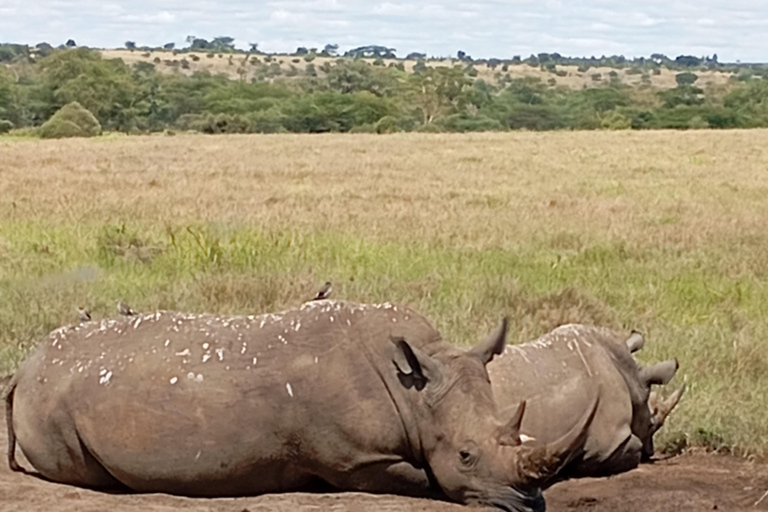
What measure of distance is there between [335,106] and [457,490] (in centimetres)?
5653

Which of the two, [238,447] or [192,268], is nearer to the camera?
[238,447]

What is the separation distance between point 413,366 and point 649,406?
5.69 ft

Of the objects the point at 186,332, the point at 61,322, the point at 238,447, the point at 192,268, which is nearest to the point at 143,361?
the point at 186,332

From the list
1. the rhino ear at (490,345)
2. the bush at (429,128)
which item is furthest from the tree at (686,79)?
the rhino ear at (490,345)

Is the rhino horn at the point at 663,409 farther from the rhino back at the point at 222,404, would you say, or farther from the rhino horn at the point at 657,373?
the rhino back at the point at 222,404

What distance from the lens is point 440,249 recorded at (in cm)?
1391

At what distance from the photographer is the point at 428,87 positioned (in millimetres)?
72625

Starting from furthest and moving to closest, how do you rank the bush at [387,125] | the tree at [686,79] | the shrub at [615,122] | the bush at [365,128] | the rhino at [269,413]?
the tree at [686,79] < the bush at [365,128] < the bush at [387,125] < the shrub at [615,122] < the rhino at [269,413]

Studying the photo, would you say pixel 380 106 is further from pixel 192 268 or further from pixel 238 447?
pixel 238 447

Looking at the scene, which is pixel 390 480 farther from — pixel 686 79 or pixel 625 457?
pixel 686 79

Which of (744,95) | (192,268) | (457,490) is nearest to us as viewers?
(457,490)

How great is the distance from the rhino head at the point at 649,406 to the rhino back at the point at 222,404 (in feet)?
4.82

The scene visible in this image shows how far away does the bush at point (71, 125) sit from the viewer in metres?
45.7

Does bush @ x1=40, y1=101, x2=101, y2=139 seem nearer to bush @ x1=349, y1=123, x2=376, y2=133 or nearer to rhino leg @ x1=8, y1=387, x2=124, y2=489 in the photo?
bush @ x1=349, y1=123, x2=376, y2=133
